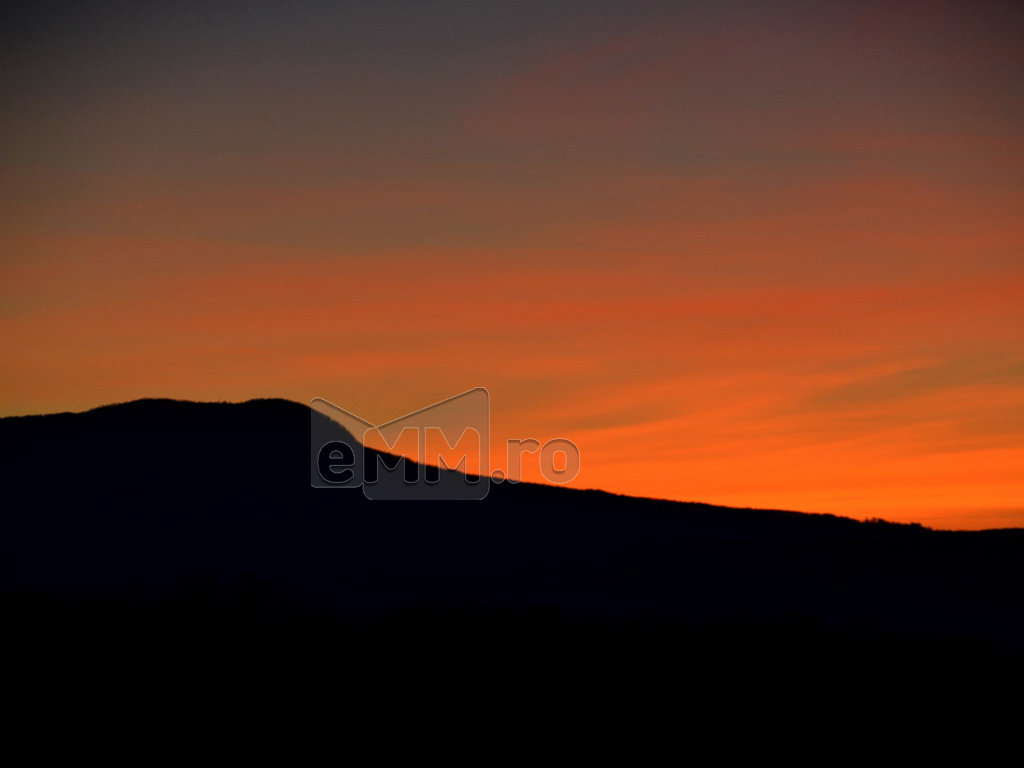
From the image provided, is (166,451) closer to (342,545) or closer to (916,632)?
(342,545)

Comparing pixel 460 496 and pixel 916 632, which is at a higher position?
pixel 460 496

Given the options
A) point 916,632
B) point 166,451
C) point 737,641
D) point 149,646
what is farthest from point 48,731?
point 166,451

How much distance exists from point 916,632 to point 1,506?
35.5m

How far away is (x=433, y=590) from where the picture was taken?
30578mm

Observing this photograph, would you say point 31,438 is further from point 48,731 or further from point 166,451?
point 48,731

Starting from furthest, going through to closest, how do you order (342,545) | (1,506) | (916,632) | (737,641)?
(1,506)
(342,545)
(916,632)
(737,641)

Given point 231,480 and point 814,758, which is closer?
point 814,758

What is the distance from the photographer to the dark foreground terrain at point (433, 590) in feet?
61.4

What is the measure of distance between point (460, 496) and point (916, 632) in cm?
2487

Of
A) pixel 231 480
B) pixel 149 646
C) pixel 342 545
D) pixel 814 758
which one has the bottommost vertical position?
pixel 814 758

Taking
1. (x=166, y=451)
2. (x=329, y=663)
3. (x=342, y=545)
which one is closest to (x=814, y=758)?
(x=329, y=663)

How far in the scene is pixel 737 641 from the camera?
72.0 ft

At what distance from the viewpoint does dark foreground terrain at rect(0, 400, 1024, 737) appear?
18.7 meters

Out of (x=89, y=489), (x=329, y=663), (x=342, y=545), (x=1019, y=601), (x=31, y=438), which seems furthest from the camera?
(x=31, y=438)
